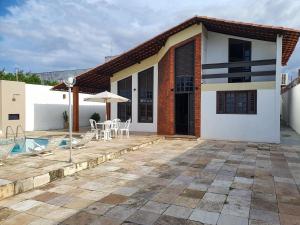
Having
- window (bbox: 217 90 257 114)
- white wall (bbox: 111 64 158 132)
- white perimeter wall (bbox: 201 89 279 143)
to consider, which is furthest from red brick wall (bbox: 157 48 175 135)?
window (bbox: 217 90 257 114)

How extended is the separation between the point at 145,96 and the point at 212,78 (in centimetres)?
480

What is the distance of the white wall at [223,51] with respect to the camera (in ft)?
44.1

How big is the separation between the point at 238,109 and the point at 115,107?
8.56 meters

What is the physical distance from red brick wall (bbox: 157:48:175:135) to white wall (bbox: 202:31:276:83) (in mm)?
1944

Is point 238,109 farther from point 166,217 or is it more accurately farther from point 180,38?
point 166,217

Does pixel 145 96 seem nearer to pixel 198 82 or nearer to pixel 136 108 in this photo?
pixel 136 108

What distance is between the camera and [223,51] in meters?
14.4

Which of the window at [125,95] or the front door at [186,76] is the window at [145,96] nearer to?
the window at [125,95]

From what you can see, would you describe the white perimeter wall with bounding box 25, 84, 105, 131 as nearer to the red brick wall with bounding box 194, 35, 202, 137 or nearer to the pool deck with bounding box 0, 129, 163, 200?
the pool deck with bounding box 0, 129, 163, 200

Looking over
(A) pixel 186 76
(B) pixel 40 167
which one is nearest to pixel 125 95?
(A) pixel 186 76

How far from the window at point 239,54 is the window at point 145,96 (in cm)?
513

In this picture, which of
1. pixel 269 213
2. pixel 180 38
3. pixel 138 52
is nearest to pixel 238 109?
pixel 180 38

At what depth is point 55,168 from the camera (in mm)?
6531

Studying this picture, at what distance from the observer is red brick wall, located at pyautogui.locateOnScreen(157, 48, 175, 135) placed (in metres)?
14.5
